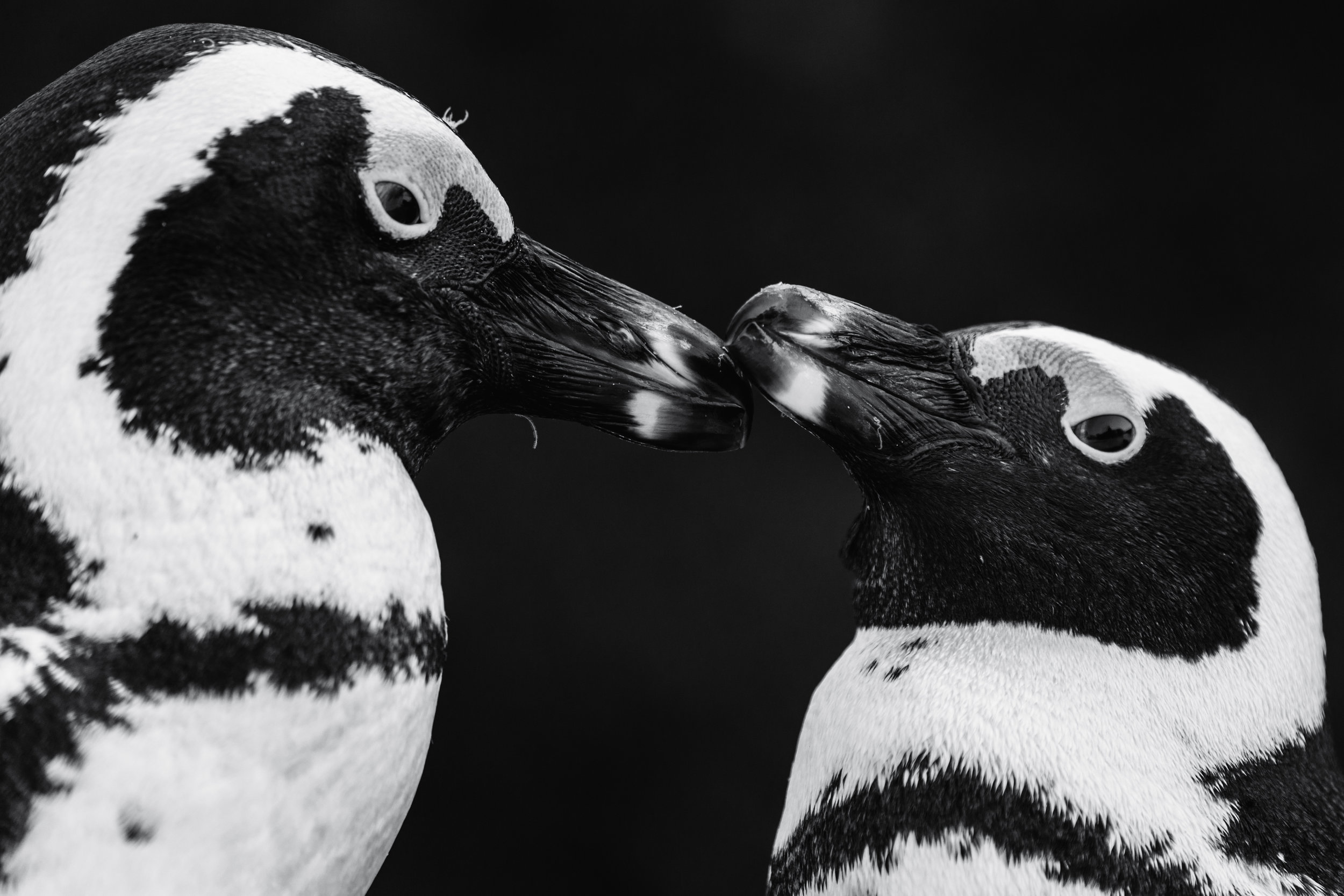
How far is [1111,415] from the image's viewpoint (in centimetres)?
103

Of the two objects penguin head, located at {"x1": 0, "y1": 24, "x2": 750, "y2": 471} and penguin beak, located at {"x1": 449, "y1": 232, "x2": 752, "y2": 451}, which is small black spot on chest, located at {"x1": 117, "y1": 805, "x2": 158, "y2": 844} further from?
penguin beak, located at {"x1": 449, "y1": 232, "x2": 752, "y2": 451}

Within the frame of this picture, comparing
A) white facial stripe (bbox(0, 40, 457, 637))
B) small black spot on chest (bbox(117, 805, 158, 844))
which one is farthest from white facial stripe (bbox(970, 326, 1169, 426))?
small black spot on chest (bbox(117, 805, 158, 844))

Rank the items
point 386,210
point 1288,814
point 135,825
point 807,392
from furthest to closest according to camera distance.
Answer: point 807,392, point 1288,814, point 386,210, point 135,825

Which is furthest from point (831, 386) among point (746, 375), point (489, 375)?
point (489, 375)

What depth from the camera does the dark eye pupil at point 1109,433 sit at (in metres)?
1.02

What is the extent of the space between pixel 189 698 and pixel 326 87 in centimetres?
35

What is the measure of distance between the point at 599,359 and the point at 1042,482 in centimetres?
33

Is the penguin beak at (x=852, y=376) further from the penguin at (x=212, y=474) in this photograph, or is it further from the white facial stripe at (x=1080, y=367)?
the penguin at (x=212, y=474)

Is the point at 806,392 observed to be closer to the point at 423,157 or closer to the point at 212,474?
the point at 423,157

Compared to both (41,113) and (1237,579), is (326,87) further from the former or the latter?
(1237,579)

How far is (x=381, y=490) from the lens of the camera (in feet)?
2.64

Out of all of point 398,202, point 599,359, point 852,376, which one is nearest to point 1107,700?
point 852,376

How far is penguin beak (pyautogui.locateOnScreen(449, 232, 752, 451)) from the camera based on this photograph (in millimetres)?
912

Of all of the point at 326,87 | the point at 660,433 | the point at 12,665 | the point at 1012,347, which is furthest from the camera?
the point at 1012,347
